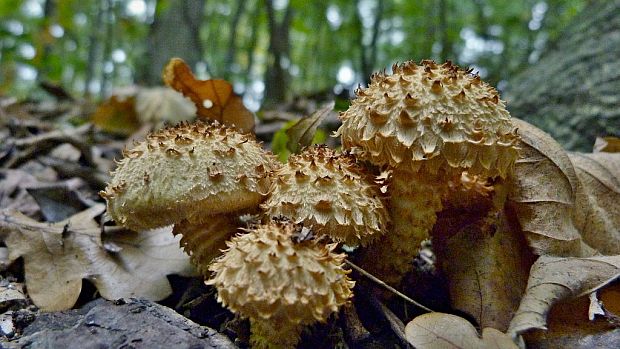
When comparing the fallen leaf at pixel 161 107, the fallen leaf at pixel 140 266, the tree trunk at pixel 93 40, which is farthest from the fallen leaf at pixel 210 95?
Result: the tree trunk at pixel 93 40

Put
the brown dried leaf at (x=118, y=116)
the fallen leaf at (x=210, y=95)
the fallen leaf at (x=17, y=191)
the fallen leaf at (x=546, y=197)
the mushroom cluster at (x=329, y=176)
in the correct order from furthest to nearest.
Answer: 1. the brown dried leaf at (x=118, y=116)
2. the fallen leaf at (x=17, y=191)
3. the fallen leaf at (x=210, y=95)
4. the fallen leaf at (x=546, y=197)
5. the mushroom cluster at (x=329, y=176)

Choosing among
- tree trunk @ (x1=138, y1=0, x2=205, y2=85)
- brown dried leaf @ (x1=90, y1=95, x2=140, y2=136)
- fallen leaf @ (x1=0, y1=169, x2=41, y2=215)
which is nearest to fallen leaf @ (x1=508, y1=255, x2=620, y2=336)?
fallen leaf @ (x1=0, y1=169, x2=41, y2=215)

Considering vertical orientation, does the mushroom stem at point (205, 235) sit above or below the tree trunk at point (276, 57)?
below

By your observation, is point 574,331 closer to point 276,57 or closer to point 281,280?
point 281,280

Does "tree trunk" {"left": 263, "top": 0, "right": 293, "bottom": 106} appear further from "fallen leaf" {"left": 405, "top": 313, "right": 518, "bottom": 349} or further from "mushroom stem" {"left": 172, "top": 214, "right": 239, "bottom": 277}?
"fallen leaf" {"left": 405, "top": 313, "right": 518, "bottom": 349}

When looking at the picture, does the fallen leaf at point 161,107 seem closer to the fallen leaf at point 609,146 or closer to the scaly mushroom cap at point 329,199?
the scaly mushroom cap at point 329,199

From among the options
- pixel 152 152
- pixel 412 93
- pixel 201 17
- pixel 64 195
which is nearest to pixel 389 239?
pixel 412 93

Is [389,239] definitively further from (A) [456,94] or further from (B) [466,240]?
(A) [456,94]

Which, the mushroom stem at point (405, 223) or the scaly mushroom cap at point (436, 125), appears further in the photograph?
the mushroom stem at point (405, 223)
